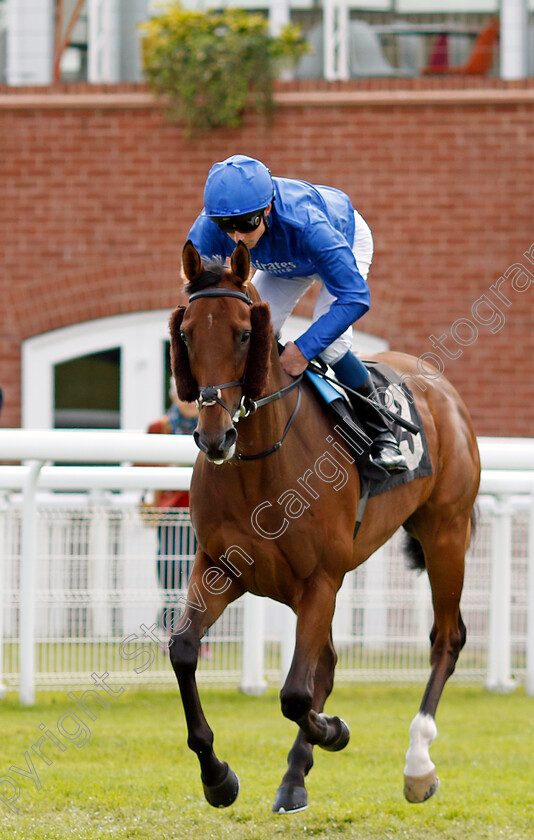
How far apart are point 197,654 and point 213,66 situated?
19.8 feet

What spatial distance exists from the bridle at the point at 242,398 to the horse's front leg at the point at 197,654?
43 centimetres

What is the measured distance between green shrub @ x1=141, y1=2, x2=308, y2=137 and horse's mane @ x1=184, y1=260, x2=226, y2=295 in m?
5.43

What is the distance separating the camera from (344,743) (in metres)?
3.84

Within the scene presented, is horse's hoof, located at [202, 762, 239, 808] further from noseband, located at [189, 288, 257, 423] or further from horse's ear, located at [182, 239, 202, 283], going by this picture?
horse's ear, located at [182, 239, 202, 283]

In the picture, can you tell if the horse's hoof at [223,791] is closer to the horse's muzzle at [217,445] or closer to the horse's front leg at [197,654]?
the horse's front leg at [197,654]

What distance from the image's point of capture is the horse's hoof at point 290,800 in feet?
12.0

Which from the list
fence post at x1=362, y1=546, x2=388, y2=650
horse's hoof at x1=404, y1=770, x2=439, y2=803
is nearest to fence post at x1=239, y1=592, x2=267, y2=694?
fence post at x1=362, y1=546, x2=388, y2=650

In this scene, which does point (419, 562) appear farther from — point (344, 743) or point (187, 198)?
point (187, 198)

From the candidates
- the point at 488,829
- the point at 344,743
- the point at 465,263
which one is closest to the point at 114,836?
the point at 344,743

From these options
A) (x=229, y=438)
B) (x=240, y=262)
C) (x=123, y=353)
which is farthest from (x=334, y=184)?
(x=229, y=438)

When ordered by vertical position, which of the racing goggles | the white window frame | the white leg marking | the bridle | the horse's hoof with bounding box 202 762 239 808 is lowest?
the white leg marking

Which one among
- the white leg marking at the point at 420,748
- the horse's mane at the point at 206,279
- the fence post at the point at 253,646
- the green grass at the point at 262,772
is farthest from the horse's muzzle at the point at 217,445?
the fence post at the point at 253,646

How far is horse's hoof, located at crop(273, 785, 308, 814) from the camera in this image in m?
3.66

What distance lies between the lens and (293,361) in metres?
3.59
